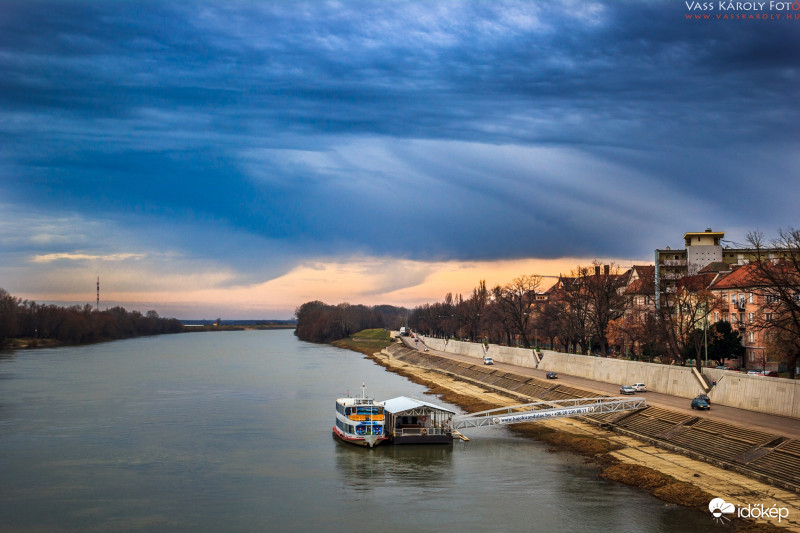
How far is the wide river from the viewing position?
32.5 m

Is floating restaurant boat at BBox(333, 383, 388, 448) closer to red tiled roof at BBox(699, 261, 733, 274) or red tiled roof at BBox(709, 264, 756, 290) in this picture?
red tiled roof at BBox(709, 264, 756, 290)

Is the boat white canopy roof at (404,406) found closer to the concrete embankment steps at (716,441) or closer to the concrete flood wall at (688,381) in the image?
the concrete embankment steps at (716,441)

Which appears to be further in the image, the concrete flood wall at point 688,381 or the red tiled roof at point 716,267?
the red tiled roof at point 716,267

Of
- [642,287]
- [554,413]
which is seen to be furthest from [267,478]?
[642,287]

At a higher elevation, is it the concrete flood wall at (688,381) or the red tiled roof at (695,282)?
the red tiled roof at (695,282)

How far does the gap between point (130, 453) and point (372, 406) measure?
16.1 metres

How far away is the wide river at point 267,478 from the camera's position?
32.5 m

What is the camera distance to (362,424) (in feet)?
163

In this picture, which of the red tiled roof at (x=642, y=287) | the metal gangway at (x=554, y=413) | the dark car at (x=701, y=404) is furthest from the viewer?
the red tiled roof at (x=642, y=287)

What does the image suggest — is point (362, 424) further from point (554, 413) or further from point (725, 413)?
point (725, 413)

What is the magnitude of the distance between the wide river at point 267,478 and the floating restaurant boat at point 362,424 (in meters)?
0.93

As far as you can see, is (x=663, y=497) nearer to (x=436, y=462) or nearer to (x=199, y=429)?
(x=436, y=462)

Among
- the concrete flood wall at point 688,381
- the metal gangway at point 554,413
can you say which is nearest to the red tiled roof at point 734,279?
the concrete flood wall at point 688,381

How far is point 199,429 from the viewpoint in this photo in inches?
2181
